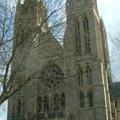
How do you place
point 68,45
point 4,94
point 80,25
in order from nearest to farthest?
point 4,94 → point 68,45 → point 80,25

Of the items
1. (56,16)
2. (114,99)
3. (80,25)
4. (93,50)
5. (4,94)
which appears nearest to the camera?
(4,94)

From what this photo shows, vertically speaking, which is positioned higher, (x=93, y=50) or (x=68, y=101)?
(x=93, y=50)

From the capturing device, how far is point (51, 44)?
9719 mm

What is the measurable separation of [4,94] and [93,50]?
2127 cm

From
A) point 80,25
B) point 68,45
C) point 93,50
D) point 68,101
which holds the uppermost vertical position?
point 80,25

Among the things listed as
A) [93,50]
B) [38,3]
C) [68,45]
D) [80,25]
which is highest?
[80,25]

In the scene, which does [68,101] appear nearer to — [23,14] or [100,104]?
[100,104]

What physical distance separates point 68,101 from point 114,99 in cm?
1533

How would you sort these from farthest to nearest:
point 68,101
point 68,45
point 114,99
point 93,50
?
point 114,99 → point 93,50 → point 68,101 → point 68,45

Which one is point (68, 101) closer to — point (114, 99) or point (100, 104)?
point (100, 104)

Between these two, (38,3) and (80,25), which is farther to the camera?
(80,25)

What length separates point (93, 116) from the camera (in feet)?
82.5

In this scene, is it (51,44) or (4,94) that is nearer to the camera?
(4,94)

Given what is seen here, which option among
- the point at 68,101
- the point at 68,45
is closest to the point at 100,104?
the point at 68,101
